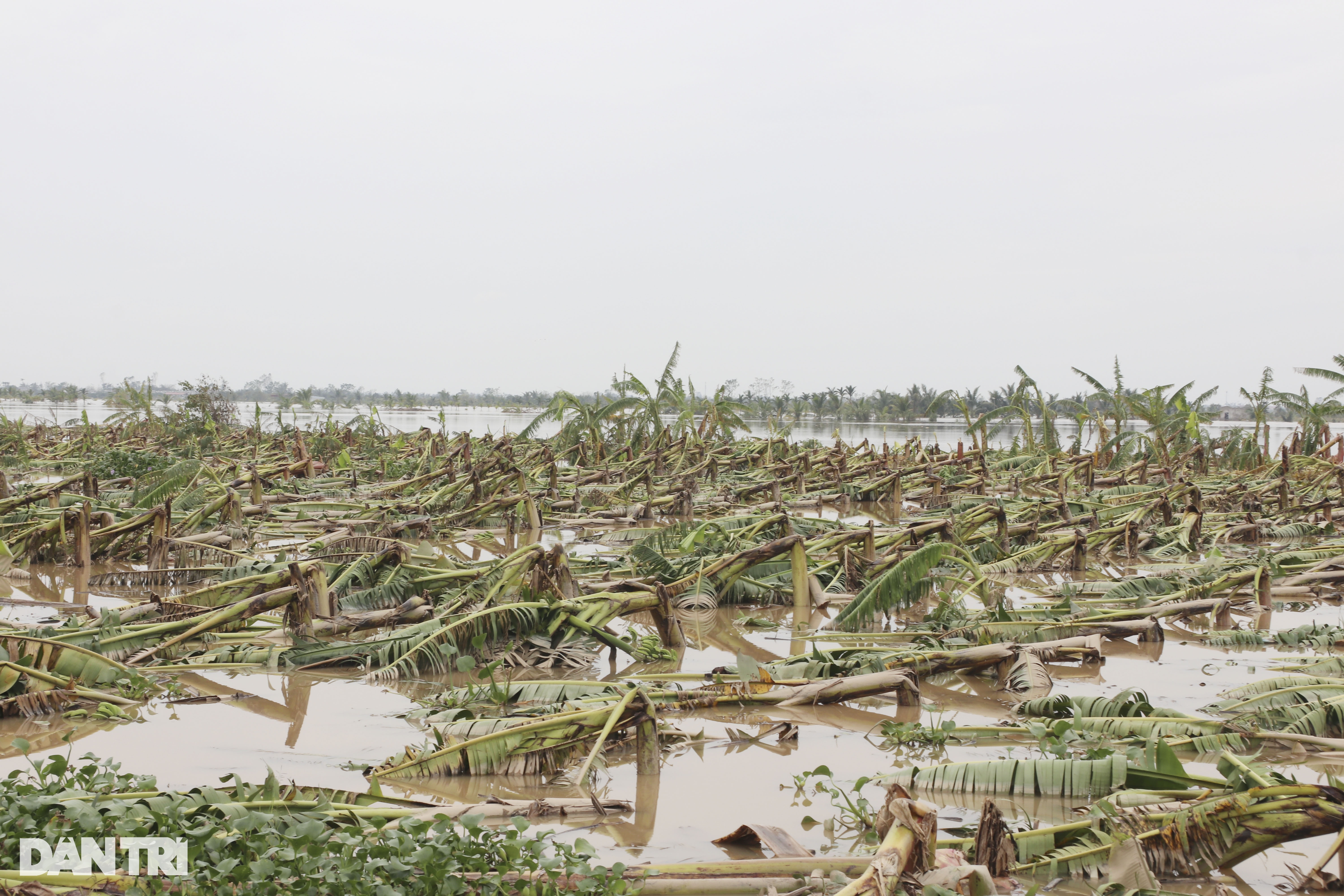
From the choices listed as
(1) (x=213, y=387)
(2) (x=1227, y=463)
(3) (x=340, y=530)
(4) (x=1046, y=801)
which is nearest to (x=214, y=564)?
(3) (x=340, y=530)

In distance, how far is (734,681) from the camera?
17.2ft

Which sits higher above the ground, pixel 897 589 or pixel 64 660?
pixel 897 589

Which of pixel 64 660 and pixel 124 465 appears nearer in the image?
pixel 64 660

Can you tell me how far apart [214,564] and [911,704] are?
6.82 m

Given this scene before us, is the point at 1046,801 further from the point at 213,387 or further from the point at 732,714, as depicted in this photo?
the point at 213,387

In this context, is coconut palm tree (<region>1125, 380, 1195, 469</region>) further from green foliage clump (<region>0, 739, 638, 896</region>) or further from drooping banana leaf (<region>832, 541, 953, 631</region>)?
green foliage clump (<region>0, 739, 638, 896</region>)

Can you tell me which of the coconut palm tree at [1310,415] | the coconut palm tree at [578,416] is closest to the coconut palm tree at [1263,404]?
the coconut palm tree at [1310,415]

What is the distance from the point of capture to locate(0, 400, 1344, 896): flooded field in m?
3.12

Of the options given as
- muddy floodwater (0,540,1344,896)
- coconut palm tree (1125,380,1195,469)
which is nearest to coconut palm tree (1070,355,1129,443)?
coconut palm tree (1125,380,1195,469)

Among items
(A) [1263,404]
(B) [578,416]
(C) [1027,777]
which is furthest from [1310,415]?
(C) [1027,777]

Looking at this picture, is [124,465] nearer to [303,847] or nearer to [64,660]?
[64,660]

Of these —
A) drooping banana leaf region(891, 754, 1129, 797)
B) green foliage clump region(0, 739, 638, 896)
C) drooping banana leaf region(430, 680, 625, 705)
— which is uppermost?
green foliage clump region(0, 739, 638, 896)

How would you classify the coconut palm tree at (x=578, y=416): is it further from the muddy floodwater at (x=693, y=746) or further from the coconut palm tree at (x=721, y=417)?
the muddy floodwater at (x=693, y=746)

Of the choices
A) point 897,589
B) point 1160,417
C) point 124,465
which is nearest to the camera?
point 897,589
